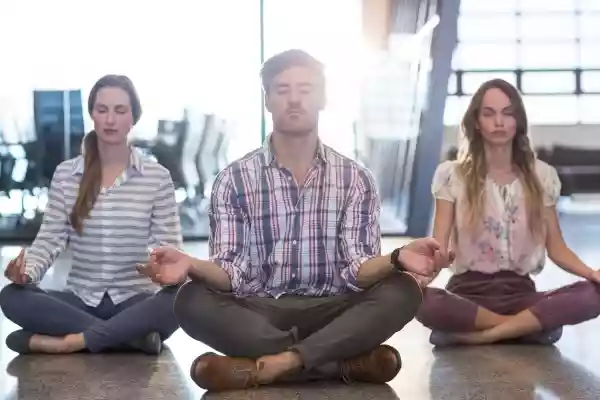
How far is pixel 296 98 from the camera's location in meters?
1.68

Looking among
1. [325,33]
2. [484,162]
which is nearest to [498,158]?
[484,162]

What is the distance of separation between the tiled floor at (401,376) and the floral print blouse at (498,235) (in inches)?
8.3

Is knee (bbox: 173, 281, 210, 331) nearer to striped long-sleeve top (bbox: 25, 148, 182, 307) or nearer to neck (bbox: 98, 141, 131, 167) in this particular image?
striped long-sleeve top (bbox: 25, 148, 182, 307)

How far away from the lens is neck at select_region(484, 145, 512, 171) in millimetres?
2133

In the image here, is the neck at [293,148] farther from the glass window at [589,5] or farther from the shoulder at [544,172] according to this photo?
the glass window at [589,5]

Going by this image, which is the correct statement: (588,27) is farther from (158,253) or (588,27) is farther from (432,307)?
(158,253)

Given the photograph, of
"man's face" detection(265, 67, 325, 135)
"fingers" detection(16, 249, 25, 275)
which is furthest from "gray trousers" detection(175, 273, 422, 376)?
"fingers" detection(16, 249, 25, 275)

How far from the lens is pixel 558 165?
5.50 meters

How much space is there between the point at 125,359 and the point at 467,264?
0.85m

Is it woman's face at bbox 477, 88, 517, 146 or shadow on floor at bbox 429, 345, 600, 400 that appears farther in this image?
woman's face at bbox 477, 88, 517, 146

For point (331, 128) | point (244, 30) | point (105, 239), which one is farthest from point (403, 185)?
point (105, 239)

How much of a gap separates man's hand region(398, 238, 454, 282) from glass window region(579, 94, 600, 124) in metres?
4.23

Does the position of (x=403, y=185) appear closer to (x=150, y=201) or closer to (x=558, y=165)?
(x=558, y=165)

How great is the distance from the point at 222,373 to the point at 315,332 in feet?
0.66
